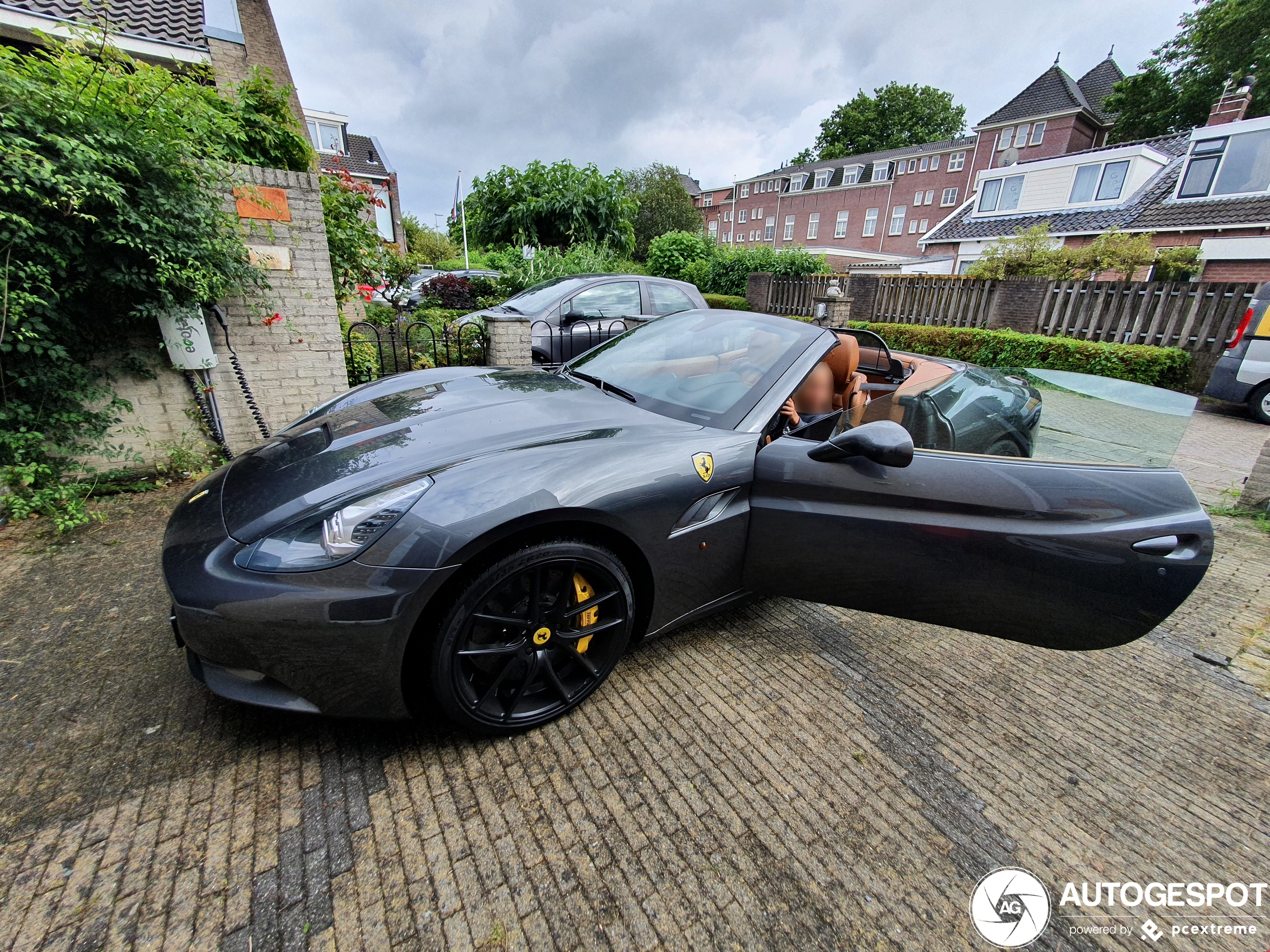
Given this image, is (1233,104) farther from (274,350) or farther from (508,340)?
(274,350)

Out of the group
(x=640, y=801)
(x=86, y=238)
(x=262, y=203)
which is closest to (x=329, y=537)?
(x=640, y=801)

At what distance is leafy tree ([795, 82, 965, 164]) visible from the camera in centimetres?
4744

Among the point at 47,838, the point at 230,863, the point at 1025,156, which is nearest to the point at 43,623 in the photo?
the point at 47,838


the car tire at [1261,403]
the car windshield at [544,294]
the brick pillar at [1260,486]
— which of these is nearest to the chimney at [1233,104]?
the car tire at [1261,403]

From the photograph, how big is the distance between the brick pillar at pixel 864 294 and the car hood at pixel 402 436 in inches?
450

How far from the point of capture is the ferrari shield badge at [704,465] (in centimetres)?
197

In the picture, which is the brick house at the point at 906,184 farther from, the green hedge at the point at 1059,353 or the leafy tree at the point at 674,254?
the green hedge at the point at 1059,353

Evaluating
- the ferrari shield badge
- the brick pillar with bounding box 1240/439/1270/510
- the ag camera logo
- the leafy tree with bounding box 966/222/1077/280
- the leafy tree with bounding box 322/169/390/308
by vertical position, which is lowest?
the ag camera logo

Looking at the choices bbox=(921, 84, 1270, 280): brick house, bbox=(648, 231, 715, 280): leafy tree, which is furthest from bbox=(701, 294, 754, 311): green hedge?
A: bbox=(921, 84, 1270, 280): brick house

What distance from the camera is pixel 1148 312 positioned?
28.0ft

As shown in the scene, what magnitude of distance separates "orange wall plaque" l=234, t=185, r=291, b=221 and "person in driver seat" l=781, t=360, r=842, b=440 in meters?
4.06

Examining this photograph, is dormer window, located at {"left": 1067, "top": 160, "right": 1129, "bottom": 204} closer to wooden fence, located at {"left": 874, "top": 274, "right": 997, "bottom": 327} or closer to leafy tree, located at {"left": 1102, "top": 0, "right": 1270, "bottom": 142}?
leafy tree, located at {"left": 1102, "top": 0, "right": 1270, "bottom": 142}

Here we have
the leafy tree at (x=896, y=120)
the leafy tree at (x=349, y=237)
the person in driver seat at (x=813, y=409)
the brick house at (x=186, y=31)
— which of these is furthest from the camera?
the leafy tree at (x=896, y=120)

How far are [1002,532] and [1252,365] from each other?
832 centimetres
